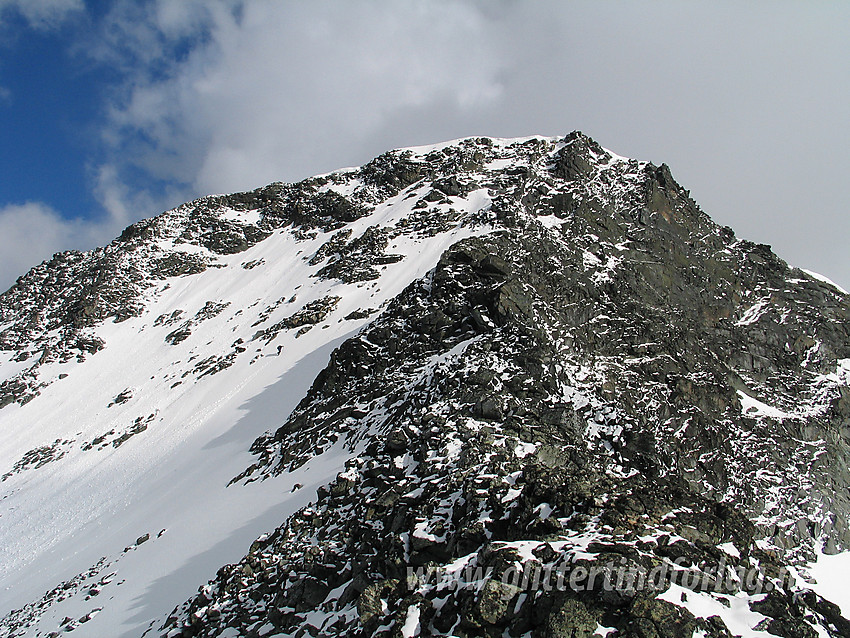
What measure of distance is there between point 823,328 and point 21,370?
79.2 meters

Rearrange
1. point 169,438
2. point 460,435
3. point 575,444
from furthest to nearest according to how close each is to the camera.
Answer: point 169,438, point 575,444, point 460,435

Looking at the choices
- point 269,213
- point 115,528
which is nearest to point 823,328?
point 115,528

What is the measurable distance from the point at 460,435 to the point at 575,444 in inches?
221

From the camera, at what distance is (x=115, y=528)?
26.7 meters

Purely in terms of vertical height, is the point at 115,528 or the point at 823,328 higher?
the point at 115,528

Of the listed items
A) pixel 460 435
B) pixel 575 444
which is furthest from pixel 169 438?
pixel 575 444

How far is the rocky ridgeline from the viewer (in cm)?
931

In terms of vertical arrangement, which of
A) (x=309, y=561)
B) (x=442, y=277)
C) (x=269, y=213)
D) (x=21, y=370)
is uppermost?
(x=269, y=213)

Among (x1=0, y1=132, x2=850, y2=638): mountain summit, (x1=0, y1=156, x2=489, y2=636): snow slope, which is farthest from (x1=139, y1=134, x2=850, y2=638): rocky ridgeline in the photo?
(x1=0, y1=156, x2=489, y2=636): snow slope

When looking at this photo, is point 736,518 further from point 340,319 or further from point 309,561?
point 340,319

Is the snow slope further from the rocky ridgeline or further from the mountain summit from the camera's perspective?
the rocky ridgeline

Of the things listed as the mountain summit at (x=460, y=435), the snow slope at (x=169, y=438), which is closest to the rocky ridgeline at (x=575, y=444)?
the mountain summit at (x=460, y=435)

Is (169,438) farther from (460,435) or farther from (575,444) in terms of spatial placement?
(575,444)

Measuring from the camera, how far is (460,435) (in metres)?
17.2
